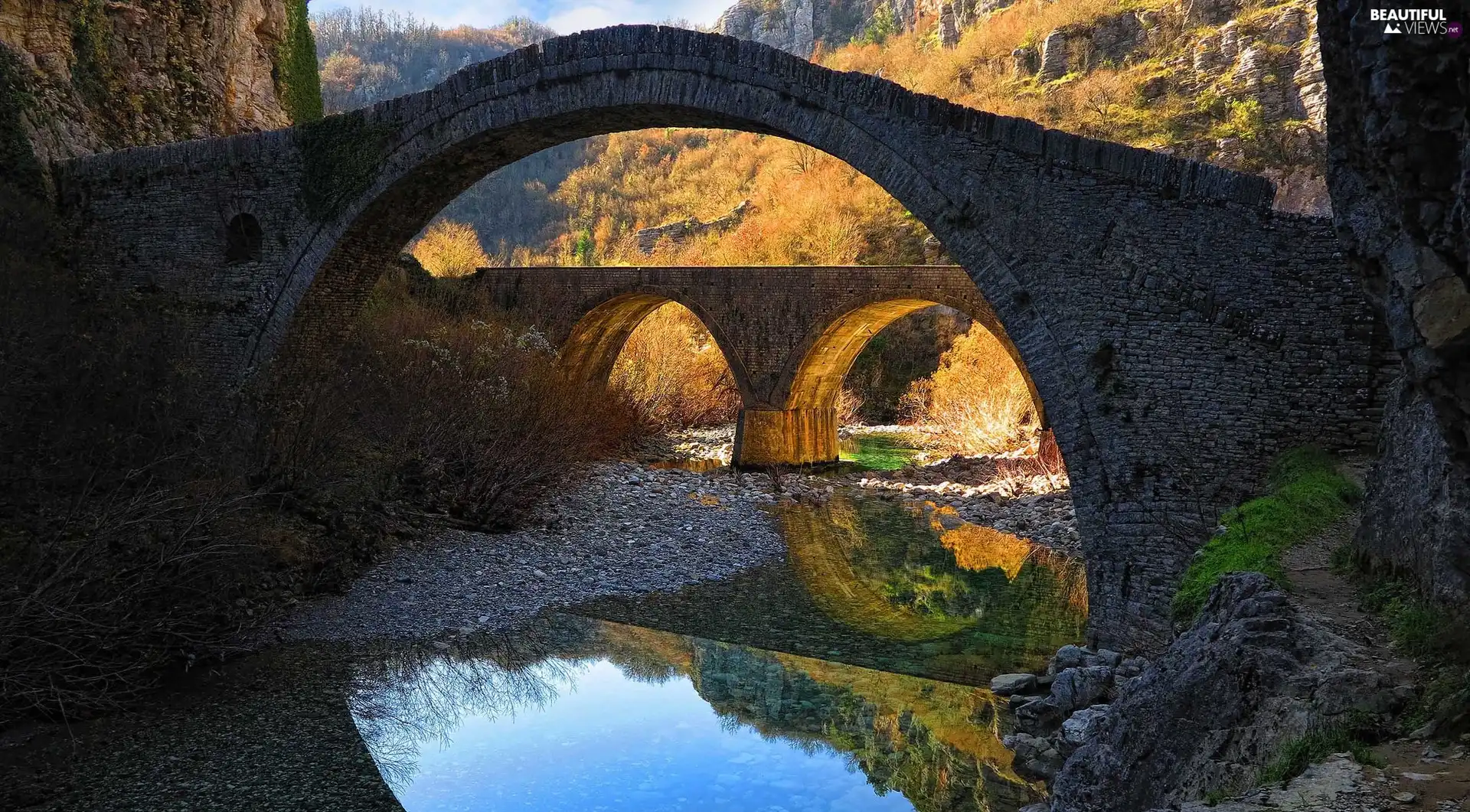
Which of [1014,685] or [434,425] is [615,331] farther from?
[1014,685]

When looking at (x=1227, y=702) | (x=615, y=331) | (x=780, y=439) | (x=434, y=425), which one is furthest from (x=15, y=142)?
(x=1227, y=702)

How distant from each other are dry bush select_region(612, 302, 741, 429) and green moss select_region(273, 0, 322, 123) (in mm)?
7750

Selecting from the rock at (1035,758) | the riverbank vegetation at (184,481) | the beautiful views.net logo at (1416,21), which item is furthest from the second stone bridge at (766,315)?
the beautiful views.net logo at (1416,21)

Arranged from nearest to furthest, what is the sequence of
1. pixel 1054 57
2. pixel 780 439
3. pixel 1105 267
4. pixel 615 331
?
pixel 1105 267
pixel 780 439
pixel 615 331
pixel 1054 57

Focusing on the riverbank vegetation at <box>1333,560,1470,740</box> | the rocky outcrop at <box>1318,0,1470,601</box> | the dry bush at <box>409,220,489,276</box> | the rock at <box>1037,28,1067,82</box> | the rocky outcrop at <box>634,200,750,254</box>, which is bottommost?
the riverbank vegetation at <box>1333,560,1470,740</box>

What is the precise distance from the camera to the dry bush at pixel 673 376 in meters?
21.3

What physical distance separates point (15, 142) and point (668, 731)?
1211 cm

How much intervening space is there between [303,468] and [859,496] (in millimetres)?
8977

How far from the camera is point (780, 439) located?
1877 cm

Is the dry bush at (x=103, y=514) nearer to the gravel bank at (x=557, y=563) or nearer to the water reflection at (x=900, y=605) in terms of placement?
the gravel bank at (x=557, y=563)

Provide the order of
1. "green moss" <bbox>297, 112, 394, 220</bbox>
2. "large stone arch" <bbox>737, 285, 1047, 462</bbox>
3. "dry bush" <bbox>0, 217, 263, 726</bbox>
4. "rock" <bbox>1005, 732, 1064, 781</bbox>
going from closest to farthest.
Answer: "rock" <bbox>1005, 732, 1064, 781</bbox>
"dry bush" <bbox>0, 217, 263, 726</bbox>
"green moss" <bbox>297, 112, 394, 220</bbox>
"large stone arch" <bbox>737, 285, 1047, 462</bbox>

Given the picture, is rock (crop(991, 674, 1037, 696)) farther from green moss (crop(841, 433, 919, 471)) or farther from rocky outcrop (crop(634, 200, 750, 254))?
rocky outcrop (crop(634, 200, 750, 254))

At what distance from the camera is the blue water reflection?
5.69 m

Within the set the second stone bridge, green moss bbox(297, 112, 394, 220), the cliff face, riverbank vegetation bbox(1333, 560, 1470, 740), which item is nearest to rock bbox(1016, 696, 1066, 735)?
riverbank vegetation bbox(1333, 560, 1470, 740)
